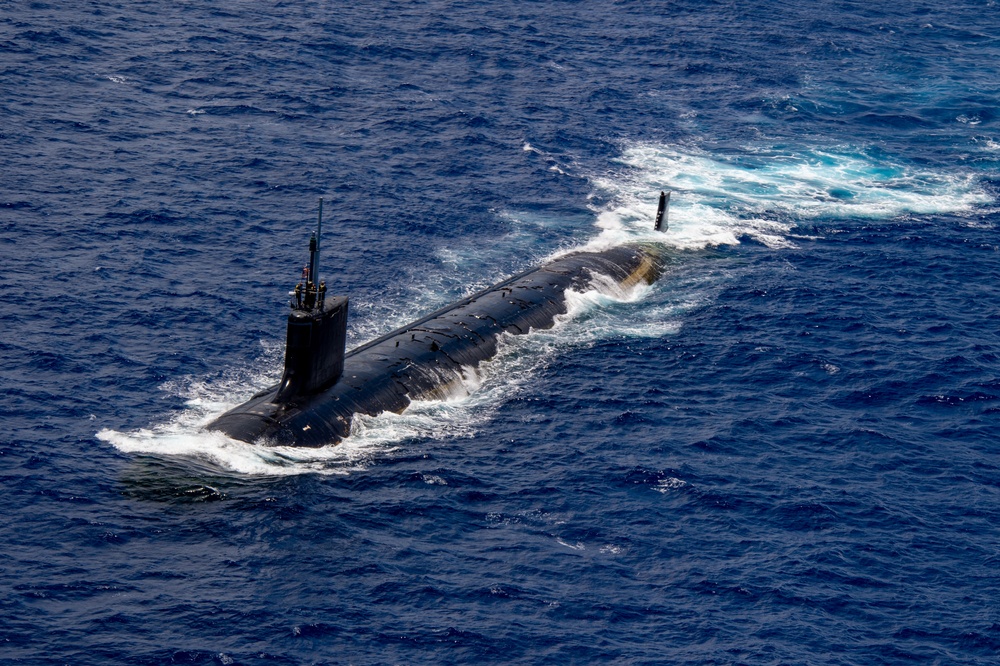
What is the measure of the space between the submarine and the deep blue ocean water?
147 cm

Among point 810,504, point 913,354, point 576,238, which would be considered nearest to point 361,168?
point 576,238

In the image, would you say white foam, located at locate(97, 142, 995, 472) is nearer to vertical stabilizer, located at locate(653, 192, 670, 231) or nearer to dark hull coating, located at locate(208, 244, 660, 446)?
dark hull coating, located at locate(208, 244, 660, 446)

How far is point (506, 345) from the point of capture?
8094 centimetres

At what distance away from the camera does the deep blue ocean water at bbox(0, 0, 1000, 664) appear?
56375 mm

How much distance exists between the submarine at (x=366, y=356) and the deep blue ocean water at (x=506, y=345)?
4.82ft

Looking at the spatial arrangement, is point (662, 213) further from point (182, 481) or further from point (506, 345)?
point (182, 481)

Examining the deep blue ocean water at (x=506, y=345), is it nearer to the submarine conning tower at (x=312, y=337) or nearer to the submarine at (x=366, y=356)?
the submarine at (x=366, y=356)

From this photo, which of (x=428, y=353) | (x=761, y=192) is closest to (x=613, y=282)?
(x=428, y=353)

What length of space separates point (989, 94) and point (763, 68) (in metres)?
23.3

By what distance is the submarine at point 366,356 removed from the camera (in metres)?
67.1

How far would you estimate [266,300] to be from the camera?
281 ft

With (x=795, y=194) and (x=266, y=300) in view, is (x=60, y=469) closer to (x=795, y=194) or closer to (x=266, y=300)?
(x=266, y=300)

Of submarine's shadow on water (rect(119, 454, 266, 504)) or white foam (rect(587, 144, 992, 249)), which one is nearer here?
submarine's shadow on water (rect(119, 454, 266, 504))

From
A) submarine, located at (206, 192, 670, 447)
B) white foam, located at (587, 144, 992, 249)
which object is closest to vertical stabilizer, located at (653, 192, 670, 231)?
white foam, located at (587, 144, 992, 249)
